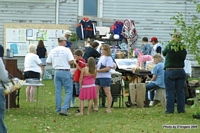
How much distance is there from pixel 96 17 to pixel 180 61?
46.5 feet

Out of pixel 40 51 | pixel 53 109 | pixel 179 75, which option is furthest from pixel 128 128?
pixel 40 51

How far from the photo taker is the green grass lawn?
1185cm

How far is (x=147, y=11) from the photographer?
94.6ft

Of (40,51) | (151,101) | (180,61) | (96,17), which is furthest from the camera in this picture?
(96,17)

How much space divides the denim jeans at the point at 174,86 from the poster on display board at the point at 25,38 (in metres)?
12.8

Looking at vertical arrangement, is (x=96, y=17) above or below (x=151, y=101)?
above

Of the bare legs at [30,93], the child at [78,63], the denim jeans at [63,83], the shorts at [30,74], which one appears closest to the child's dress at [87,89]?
the denim jeans at [63,83]

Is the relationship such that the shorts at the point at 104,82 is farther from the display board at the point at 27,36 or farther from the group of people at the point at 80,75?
the display board at the point at 27,36

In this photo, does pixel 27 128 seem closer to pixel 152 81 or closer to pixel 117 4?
pixel 152 81

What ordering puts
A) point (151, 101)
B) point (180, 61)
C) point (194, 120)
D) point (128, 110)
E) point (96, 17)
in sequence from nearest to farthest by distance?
point (194, 120), point (180, 61), point (128, 110), point (151, 101), point (96, 17)

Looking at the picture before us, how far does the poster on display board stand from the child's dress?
40.9ft

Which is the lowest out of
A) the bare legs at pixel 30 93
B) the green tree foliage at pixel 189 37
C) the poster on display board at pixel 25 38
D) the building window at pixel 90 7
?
the bare legs at pixel 30 93

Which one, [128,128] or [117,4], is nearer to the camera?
[128,128]

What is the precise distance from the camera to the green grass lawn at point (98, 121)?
38.9ft
